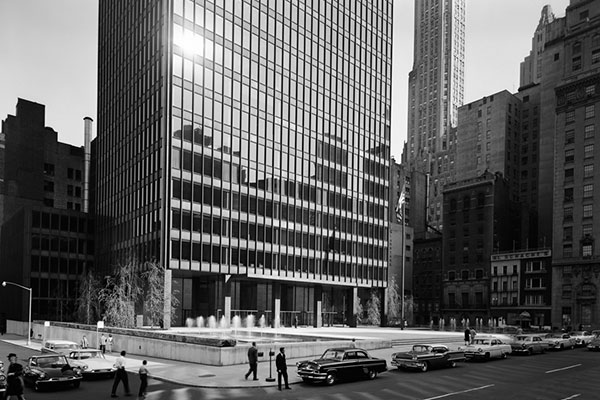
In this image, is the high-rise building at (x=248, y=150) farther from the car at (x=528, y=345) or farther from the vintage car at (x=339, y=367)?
the vintage car at (x=339, y=367)

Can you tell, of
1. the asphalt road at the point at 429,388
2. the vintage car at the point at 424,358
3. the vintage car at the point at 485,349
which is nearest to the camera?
the asphalt road at the point at 429,388

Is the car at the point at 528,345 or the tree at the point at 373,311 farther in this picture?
the tree at the point at 373,311

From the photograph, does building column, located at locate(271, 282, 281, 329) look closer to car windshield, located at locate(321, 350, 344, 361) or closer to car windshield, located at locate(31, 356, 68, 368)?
car windshield, located at locate(321, 350, 344, 361)

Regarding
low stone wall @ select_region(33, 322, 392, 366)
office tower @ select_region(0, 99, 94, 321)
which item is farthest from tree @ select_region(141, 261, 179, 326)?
office tower @ select_region(0, 99, 94, 321)

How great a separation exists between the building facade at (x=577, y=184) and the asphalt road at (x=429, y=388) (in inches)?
2854

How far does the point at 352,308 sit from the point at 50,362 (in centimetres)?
6868

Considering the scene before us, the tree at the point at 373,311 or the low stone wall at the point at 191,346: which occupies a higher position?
the low stone wall at the point at 191,346

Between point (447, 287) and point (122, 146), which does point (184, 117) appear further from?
point (447, 287)

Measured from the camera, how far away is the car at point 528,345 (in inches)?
1614

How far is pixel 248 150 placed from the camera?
74312 mm

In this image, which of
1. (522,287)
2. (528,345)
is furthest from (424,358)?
(522,287)

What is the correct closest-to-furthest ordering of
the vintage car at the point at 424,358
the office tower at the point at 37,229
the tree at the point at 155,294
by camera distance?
the vintage car at the point at 424,358
the tree at the point at 155,294
the office tower at the point at 37,229

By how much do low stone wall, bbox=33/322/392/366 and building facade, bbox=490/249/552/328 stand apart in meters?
75.4

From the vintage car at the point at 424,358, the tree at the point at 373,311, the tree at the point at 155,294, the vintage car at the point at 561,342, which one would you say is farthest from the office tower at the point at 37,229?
the vintage car at the point at 424,358
